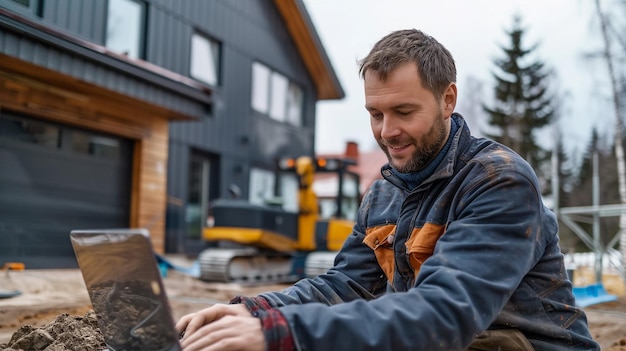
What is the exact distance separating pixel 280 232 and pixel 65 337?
8803 millimetres

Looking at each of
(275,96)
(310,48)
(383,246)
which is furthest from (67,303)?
(310,48)

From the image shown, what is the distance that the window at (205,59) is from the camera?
42.5 ft

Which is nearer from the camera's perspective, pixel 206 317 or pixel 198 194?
pixel 206 317

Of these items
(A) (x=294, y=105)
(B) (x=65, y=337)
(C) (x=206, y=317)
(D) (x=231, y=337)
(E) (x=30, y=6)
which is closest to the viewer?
(D) (x=231, y=337)

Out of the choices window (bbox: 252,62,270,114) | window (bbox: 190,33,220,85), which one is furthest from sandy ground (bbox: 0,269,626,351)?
window (bbox: 252,62,270,114)

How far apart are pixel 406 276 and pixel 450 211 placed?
338 millimetres

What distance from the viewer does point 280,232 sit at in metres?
11.2

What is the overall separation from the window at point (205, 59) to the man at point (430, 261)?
1102cm

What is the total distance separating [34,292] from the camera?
663cm

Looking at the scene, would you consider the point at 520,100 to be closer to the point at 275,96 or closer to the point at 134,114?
the point at 275,96

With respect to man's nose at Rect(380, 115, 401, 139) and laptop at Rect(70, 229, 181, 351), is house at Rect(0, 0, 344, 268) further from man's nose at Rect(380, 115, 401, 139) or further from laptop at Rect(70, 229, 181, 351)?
man's nose at Rect(380, 115, 401, 139)

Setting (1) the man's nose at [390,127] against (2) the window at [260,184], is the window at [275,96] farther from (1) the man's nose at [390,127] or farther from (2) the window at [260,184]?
(1) the man's nose at [390,127]

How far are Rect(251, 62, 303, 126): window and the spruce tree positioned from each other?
14.0 meters

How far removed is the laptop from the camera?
61.2 inches
